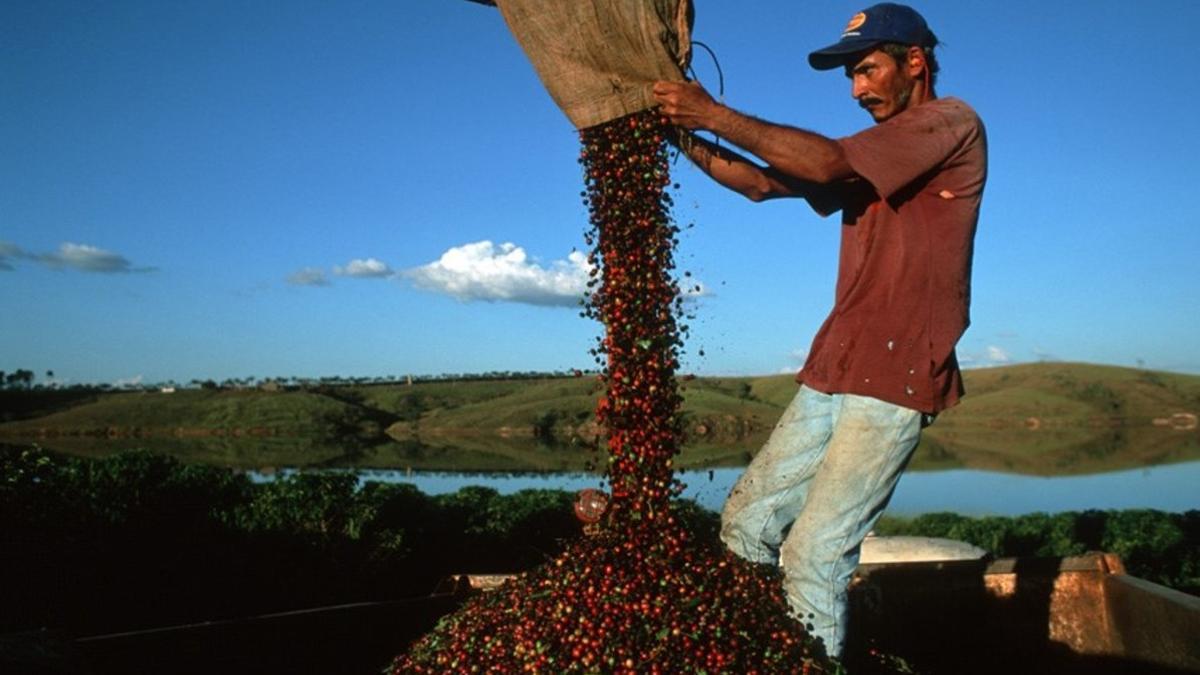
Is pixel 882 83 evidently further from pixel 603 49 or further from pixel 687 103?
pixel 603 49

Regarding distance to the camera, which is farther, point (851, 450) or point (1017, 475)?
point (1017, 475)

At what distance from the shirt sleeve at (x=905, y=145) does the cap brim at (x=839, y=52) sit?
1.03 feet

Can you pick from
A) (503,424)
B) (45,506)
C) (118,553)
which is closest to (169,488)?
(118,553)

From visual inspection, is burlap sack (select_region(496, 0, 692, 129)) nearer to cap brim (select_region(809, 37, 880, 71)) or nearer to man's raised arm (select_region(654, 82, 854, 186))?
man's raised arm (select_region(654, 82, 854, 186))

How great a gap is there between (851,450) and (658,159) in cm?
133

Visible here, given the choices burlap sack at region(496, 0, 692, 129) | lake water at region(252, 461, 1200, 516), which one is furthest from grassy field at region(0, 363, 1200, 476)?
burlap sack at region(496, 0, 692, 129)

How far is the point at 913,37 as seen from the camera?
3453mm

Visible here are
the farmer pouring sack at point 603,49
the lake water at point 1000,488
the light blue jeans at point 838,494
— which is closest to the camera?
the light blue jeans at point 838,494

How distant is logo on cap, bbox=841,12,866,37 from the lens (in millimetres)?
3502

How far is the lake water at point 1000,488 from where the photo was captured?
25.5 metres

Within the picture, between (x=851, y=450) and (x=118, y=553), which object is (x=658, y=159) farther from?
(x=118, y=553)

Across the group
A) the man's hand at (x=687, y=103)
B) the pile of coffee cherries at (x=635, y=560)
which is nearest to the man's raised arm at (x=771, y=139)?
the man's hand at (x=687, y=103)

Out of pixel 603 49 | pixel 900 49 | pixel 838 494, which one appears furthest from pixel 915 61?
pixel 838 494

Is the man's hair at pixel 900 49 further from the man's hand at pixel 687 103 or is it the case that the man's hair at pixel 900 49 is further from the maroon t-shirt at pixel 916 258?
the man's hand at pixel 687 103
